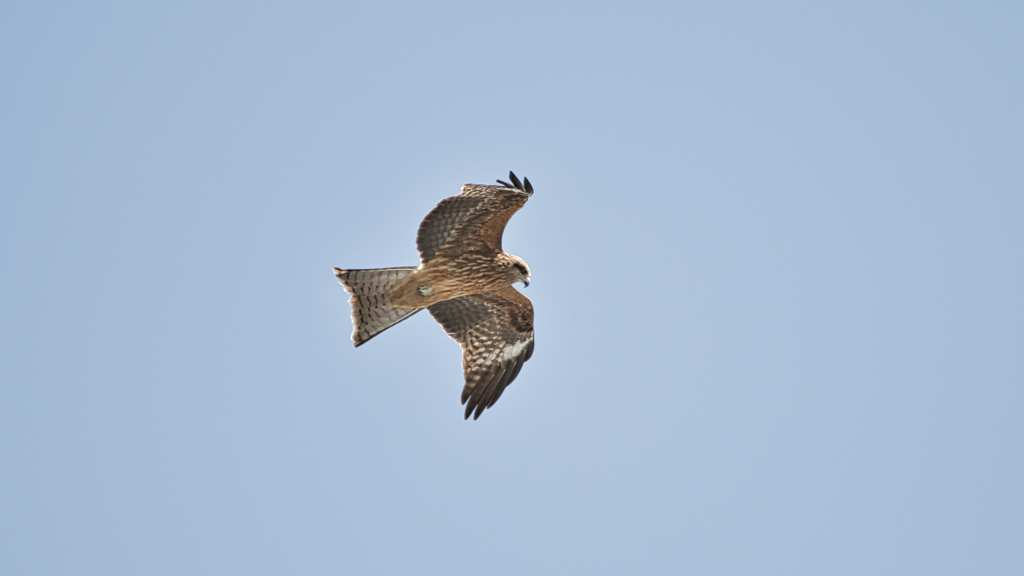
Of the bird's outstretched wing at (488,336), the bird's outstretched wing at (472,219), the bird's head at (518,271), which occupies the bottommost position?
the bird's outstretched wing at (488,336)

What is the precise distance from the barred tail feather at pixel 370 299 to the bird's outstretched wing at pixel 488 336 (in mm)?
1002

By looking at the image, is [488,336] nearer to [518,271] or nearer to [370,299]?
[518,271]

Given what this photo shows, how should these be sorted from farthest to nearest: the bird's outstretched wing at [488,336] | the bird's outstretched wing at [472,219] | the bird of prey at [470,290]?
the bird's outstretched wing at [488,336] < the bird of prey at [470,290] < the bird's outstretched wing at [472,219]

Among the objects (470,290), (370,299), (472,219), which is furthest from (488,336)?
(472,219)

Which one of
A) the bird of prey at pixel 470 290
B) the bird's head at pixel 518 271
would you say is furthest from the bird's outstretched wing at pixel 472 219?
the bird's head at pixel 518 271

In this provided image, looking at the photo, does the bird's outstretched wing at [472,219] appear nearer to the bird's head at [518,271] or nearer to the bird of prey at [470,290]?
the bird of prey at [470,290]

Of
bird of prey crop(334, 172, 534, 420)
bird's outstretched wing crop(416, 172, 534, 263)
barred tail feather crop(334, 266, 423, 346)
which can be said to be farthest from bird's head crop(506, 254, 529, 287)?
barred tail feather crop(334, 266, 423, 346)

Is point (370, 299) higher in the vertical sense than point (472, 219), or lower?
lower

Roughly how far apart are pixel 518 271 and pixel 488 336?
4.04 ft

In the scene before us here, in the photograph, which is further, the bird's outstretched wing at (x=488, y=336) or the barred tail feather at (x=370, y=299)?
the bird's outstretched wing at (x=488, y=336)

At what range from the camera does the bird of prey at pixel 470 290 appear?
1155 cm

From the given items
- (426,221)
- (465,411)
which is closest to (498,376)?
(465,411)

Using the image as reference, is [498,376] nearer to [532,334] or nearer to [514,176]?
[532,334]

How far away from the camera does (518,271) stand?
12.1 meters
